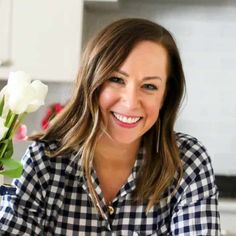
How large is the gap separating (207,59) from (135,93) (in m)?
1.43

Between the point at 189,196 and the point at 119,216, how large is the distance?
178 mm

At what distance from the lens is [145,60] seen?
42.4 inches

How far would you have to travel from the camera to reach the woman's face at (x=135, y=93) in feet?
3.51

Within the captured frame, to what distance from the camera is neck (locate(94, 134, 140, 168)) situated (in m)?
1.21

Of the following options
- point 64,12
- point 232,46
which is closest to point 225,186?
point 232,46

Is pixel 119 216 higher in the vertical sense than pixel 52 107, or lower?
lower

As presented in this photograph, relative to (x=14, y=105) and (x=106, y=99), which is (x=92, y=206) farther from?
(x=14, y=105)

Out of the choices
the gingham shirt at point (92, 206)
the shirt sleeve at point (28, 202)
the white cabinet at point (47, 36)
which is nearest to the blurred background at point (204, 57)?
the white cabinet at point (47, 36)

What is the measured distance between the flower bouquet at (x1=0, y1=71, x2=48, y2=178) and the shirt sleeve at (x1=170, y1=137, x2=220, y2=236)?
498 mm

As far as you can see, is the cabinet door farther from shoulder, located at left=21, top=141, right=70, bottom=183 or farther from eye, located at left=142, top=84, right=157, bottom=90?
eye, located at left=142, top=84, right=157, bottom=90

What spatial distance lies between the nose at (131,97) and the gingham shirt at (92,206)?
21cm

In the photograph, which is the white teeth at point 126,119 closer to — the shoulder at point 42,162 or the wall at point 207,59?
the shoulder at point 42,162

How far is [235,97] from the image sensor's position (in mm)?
2412

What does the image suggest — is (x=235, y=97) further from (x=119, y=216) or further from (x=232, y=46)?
(x=119, y=216)
